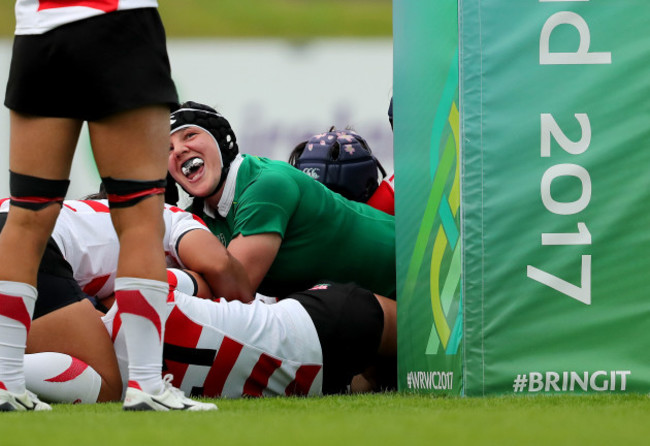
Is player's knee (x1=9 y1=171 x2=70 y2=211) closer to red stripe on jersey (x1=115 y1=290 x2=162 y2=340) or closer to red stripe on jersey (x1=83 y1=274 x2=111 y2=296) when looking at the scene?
red stripe on jersey (x1=115 y1=290 x2=162 y2=340)

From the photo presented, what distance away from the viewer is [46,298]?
2834mm

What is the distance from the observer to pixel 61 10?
225cm

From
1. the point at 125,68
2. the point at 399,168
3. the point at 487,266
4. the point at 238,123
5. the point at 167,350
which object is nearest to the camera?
the point at 125,68

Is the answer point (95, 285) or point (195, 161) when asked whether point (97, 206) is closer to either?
point (95, 285)

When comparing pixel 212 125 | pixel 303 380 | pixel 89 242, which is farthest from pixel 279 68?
pixel 303 380

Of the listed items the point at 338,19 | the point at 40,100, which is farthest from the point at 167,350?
the point at 338,19

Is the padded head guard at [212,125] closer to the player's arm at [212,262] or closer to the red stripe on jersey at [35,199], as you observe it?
the player's arm at [212,262]

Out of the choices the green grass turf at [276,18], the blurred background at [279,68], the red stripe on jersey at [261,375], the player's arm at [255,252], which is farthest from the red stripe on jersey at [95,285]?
the green grass turf at [276,18]

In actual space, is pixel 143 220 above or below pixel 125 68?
below

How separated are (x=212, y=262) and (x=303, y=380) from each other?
0.52 meters

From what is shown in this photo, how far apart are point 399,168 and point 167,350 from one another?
101 cm

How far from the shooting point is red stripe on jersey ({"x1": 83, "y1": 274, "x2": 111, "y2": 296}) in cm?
320

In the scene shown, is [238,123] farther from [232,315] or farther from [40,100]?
[40,100]

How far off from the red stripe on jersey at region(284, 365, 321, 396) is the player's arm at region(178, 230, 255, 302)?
47cm
